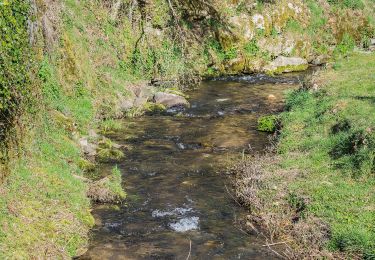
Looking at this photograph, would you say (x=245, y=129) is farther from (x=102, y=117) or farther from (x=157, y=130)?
(x=102, y=117)

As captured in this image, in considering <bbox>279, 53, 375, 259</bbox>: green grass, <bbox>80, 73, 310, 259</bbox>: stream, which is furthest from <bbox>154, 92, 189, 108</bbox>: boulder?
<bbox>279, 53, 375, 259</bbox>: green grass

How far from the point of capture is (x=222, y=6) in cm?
2653

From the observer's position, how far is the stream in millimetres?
9023

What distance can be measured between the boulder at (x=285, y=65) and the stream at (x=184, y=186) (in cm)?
550

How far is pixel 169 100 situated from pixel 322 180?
967cm

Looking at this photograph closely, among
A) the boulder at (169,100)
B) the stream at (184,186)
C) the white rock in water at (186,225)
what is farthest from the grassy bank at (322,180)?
the boulder at (169,100)

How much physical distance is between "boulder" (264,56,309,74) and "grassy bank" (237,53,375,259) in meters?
9.94

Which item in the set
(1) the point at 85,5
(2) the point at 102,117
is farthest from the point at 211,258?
(1) the point at 85,5

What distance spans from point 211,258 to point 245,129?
8.29 meters

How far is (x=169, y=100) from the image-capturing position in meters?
19.2

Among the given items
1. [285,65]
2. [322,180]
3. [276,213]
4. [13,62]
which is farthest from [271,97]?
[13,62]

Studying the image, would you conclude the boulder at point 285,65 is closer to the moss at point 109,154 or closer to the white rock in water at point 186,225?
the moss at point 109,154

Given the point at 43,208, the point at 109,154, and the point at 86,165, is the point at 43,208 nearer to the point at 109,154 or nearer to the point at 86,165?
the point at 86,165

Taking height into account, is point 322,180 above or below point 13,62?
below
